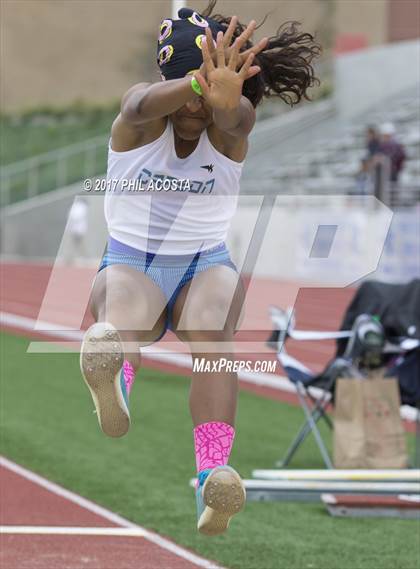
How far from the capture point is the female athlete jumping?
12.2ft

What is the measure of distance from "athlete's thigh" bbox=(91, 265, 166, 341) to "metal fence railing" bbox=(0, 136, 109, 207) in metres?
22.4

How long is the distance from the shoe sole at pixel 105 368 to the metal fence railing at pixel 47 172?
895 inches

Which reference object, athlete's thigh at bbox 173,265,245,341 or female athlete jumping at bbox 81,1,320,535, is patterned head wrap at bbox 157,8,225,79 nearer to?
female athlete jumping at bbox 81,1,320,535

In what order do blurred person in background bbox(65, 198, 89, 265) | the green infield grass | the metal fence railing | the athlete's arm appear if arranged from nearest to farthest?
the athlete's arm < the green infield grass < blurred person in background bbox(65, 198, 89, 265) < the metal fence railing

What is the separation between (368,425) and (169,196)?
3.39m

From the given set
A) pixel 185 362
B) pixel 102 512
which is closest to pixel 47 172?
pixel 185 362

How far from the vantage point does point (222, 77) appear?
343cm

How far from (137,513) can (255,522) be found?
603 mm

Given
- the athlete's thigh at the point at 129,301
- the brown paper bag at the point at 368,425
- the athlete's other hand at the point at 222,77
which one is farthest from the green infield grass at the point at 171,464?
the athlete's other hand at the point at 222,77

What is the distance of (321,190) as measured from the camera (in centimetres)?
2056

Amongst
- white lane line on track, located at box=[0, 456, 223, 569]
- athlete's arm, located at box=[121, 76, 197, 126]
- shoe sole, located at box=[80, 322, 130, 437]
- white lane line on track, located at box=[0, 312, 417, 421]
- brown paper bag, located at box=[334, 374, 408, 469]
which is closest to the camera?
athlete's arm, located at box=[121, 76, 197, 126]

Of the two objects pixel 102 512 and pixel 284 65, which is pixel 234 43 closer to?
pixel 284 65

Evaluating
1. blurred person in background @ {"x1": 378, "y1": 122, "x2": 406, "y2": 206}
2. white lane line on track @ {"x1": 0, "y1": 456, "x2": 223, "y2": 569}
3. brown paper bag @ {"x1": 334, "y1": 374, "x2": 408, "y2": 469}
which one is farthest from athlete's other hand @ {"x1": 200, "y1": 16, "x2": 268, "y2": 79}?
blurred person in background @ {"x1": 378, "y1": 122, "x2": 406, "y2": 206}

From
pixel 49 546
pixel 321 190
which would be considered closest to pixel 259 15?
pixel 49 546
